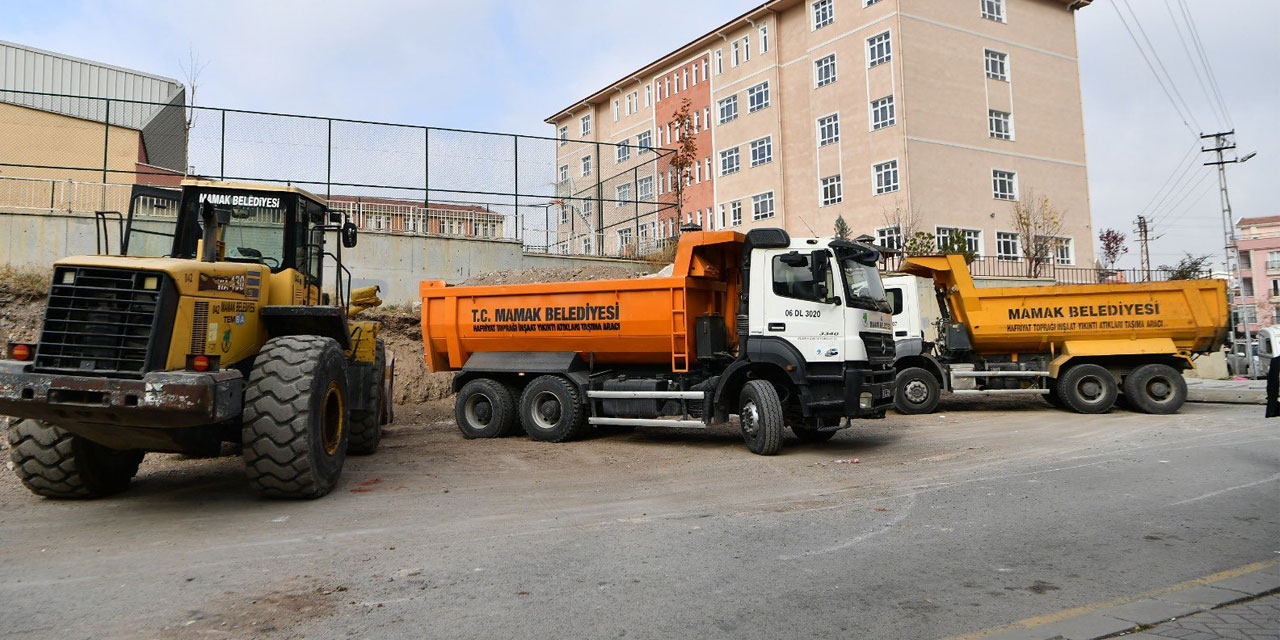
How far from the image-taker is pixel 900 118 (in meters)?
33.7

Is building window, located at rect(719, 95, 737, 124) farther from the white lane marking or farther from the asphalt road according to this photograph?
the white lane marking

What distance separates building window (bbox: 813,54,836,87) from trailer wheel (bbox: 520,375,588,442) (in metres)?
29.8

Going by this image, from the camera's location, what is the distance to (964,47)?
35.9 m

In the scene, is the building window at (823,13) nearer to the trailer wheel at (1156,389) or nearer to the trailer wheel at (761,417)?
the trailer wheel at (1156,389)

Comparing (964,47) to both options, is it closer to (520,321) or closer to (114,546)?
(520,321)

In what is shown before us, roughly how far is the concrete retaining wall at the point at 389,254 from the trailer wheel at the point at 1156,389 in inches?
465

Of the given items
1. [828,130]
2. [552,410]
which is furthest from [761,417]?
[828,130]

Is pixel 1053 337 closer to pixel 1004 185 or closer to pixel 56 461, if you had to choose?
pixel 56 461

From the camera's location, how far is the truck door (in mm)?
10328

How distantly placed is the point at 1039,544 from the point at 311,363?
603 centimetres

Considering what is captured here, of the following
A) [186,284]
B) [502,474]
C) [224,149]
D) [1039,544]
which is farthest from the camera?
[224,149]

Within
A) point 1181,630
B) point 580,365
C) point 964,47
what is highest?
point 964,47

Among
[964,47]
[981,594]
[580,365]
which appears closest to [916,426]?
[580,365]

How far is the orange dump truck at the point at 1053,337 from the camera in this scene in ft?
48.4
